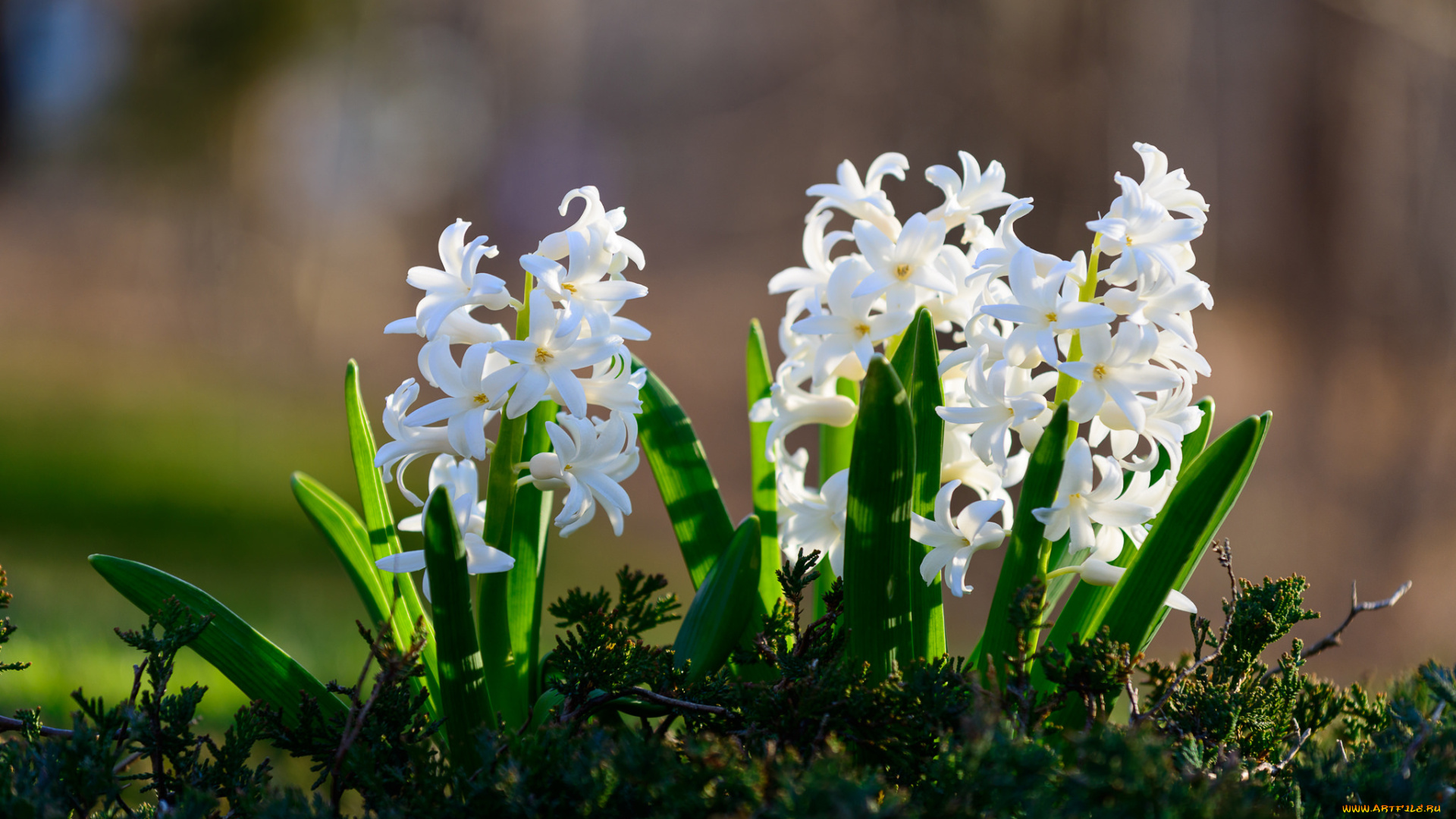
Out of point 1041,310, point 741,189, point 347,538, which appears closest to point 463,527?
point 347,538

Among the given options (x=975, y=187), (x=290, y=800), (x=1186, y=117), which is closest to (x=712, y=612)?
(x=290, y=800)

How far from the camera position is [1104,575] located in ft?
2.90

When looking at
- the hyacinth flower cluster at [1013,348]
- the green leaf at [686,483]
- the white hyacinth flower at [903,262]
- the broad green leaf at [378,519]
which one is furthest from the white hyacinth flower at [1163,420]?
the broad green leaf at [378,519]

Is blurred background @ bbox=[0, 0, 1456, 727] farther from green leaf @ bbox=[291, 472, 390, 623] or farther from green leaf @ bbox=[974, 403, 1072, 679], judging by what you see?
green leaf @ bbox=[974, 403, 1072, 679]

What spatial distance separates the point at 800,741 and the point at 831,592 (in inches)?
5.9

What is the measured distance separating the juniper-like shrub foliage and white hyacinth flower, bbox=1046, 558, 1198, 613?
0.12 feet

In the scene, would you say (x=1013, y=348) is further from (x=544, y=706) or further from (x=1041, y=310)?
(x=544, y=706)

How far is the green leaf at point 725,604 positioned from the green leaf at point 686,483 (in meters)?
0.14

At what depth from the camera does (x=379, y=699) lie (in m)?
0.80

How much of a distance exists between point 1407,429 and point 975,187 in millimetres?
4595

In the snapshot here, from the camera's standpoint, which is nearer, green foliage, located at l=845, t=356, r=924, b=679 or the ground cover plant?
the ground cover plant

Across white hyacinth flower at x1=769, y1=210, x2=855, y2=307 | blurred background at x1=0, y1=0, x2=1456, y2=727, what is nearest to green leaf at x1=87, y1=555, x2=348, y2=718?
white hyacinth flower at x1=769, y1=210, x2=855, y2=307

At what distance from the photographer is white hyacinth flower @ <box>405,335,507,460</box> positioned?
817 millimetres

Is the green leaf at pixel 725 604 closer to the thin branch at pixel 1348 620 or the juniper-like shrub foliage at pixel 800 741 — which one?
the juniper-like shrub foliage at pixel 800 741
